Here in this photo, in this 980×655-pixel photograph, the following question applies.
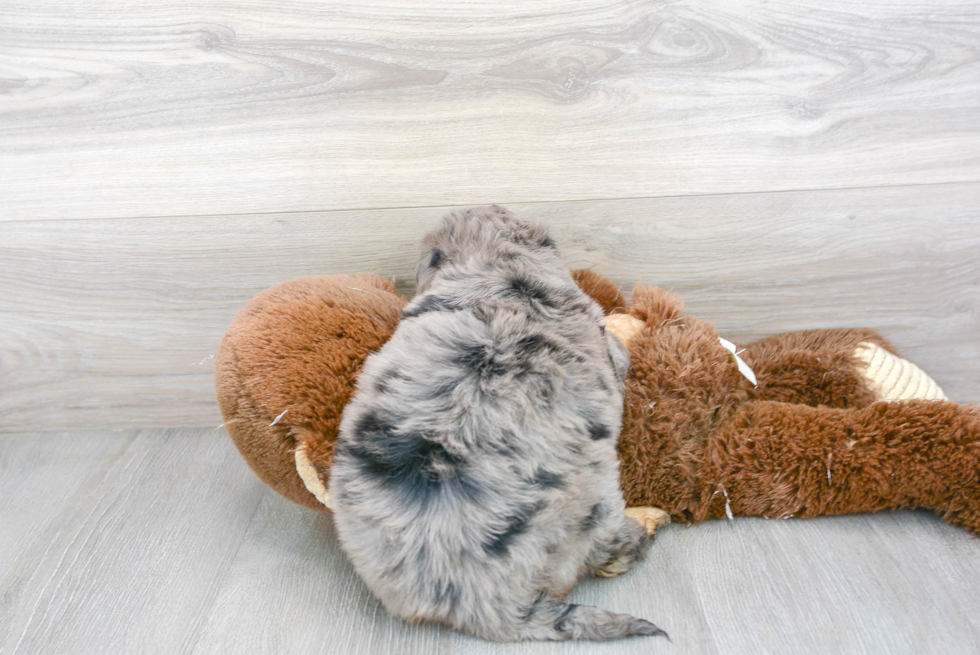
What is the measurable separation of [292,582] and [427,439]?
37 centimetres

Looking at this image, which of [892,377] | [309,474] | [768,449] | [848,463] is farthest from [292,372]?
[892,377]

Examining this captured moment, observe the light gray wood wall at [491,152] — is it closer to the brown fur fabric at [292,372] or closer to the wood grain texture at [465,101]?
the wood grain texture at [465,101]

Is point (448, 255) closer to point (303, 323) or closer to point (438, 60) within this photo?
point (303, 323)

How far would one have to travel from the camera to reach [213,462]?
1.22m

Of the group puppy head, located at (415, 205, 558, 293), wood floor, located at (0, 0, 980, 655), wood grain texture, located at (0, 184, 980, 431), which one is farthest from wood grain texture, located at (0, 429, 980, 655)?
puppy head, located at (415, 205, 558, 293)

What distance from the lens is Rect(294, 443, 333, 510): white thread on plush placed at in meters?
0.89

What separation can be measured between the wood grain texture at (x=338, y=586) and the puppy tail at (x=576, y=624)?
16 mm

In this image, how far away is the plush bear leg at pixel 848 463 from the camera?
3.12ft

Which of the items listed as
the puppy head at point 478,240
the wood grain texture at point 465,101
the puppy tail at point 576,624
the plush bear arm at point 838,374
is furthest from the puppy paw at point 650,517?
the wood grain texture at point 465,101

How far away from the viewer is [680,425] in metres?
0.98

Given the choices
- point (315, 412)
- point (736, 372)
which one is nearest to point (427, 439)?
point (315, 412)

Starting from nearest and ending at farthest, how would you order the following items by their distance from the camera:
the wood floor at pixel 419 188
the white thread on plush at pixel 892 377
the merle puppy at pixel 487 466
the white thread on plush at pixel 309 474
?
1. the merle puppy at pixel 487 466
2. the white thread on plush at pixel 309 474
3. the wood floor at pixel 419 188
4. the white thread on plush at pixel 892 377

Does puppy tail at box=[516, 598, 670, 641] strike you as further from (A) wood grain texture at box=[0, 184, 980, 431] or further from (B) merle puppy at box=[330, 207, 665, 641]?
(A) wood grain texture at box=[0, 184, 980, 431]

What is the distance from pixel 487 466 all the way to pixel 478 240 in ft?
1.13
